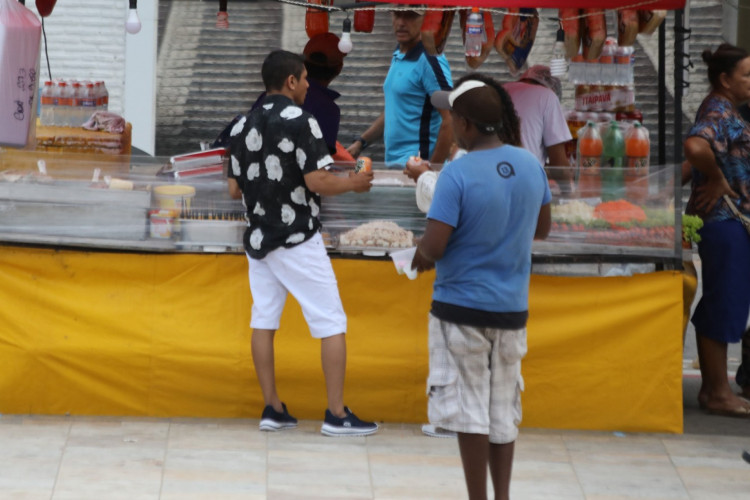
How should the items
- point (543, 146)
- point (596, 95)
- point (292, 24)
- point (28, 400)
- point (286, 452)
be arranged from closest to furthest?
point (286, 452) < point (28, 400) < point (543, 146) < point (596, 95) < point (292, 24)

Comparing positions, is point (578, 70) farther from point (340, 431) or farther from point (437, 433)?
point (340, 431)

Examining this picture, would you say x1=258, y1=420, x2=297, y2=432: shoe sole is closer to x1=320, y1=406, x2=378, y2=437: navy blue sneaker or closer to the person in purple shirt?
x1=320, y1=406, x2=378, y2=437: navy blue sneaker

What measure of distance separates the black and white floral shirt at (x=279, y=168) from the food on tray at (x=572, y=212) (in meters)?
1.15

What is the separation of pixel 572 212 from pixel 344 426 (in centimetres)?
147

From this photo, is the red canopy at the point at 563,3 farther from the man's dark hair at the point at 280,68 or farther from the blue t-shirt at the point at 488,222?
the blue t-shirt at the point at 488,222

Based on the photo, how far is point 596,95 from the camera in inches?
261

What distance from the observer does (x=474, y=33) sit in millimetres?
6047

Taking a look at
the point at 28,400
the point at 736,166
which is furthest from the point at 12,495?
the point at 736,166

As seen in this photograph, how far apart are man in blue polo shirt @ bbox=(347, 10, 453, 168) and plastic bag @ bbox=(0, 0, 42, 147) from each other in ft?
6.13

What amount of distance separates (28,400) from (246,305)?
1113 millimetres

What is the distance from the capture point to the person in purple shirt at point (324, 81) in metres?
6.34

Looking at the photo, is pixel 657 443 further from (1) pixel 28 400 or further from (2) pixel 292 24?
(2) pixel 292 24

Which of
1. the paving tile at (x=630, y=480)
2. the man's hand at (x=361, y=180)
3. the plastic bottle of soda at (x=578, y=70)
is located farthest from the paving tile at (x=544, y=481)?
the plastic bottle of soda at (x=578, y=70)

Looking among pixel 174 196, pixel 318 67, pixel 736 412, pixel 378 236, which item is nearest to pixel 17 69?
pixel 174 196
